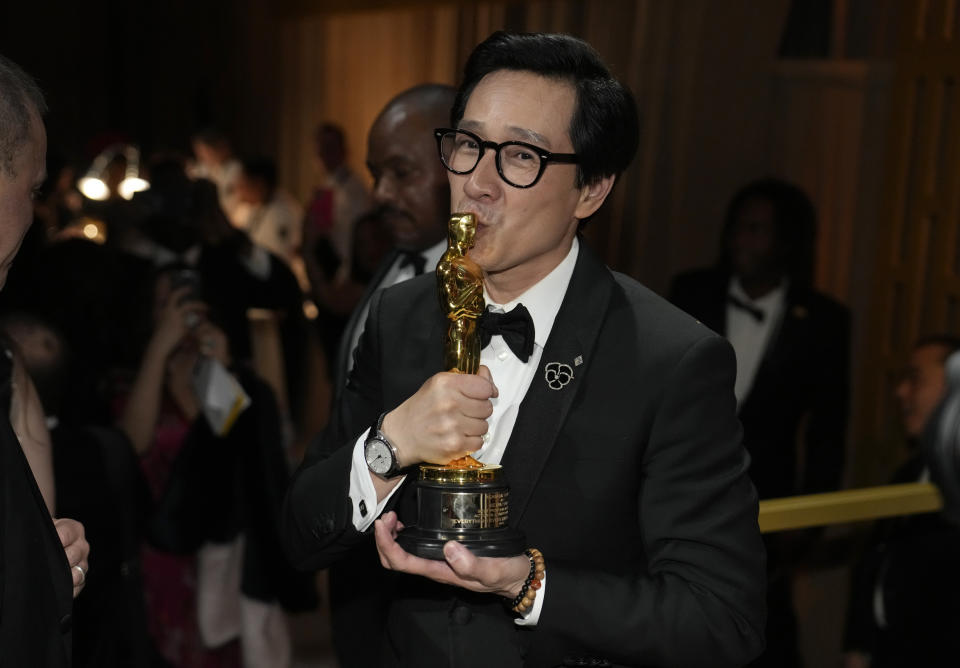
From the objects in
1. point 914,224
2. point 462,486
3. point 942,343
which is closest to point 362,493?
point 462,486

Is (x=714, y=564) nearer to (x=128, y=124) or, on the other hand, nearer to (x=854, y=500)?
(x=854, y=500)

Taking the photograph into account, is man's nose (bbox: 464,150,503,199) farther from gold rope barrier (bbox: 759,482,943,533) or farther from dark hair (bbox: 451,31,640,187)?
gold rope barrier (bbox: 759,482,943,533)

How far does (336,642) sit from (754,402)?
2191 mm

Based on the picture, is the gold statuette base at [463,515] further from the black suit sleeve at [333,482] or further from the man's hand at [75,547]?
the man's hand at [75,547]

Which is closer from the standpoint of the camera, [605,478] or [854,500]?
[605,478]

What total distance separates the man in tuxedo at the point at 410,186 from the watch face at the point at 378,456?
1.56 metres

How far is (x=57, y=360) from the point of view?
3.57 m

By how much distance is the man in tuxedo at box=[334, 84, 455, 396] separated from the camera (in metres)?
3.59

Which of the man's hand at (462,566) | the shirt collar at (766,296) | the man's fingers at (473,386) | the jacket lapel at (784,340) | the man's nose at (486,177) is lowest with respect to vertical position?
the jacket lapel at (784,340)

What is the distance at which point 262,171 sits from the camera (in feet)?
34.8

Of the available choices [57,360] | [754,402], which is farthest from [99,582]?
[754,402]

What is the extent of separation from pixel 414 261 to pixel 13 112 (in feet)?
5.66

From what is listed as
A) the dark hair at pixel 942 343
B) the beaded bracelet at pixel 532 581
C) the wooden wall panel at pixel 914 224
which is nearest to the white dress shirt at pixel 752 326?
the dark hair at pixel 942 343

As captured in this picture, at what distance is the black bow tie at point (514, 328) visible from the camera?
214cm
